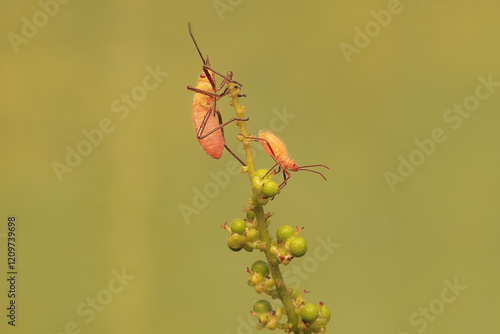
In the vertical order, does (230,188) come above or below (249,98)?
below

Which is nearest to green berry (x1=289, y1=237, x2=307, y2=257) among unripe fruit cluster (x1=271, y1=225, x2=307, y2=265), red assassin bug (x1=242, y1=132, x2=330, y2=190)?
unripe fruit cluster (x1=271, y1=225, x2=307, y2=265)

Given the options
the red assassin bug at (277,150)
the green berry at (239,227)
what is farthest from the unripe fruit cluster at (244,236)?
the red assassin bug at (277,150)

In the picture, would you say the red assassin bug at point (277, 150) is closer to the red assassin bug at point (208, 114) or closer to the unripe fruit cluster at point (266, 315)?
the red assassin bug at point (208, 114)

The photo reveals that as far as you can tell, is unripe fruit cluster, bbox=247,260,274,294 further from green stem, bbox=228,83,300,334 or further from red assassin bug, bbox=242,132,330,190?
red assassin bug, bbox=242,132,330,190

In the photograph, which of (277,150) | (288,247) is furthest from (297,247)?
(277,150)

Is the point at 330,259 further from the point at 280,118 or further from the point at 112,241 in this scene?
the point at 112,241

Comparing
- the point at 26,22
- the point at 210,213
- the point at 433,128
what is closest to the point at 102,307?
the point at 210,213

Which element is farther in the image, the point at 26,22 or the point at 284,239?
the point at 26,22
